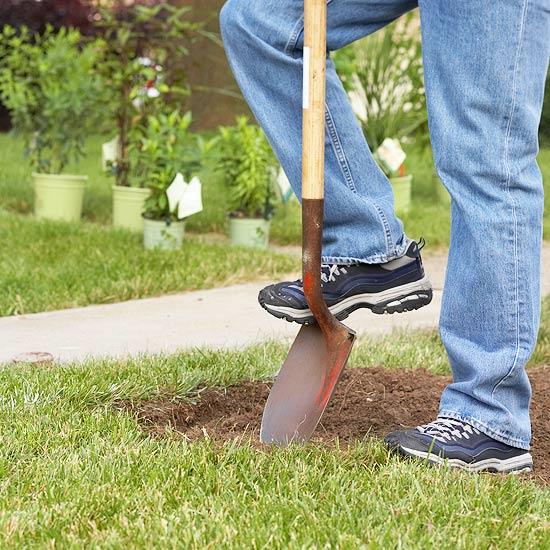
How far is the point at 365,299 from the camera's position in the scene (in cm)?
262

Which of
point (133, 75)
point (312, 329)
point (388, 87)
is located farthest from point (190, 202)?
point (388, 87)

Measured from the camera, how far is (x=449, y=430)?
7.86ft

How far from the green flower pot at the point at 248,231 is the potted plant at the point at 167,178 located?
12.9 inches

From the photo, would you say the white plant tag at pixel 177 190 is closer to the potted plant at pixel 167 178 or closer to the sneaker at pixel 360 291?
the potted plant at pixel 167 178

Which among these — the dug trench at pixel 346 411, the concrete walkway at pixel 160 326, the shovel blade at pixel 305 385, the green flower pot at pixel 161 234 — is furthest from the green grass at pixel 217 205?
the shovel blade at pixel 305 385

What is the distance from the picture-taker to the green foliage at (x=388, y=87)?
718 cm

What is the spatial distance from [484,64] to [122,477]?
109 cm

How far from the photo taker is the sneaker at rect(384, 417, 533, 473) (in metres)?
2.37

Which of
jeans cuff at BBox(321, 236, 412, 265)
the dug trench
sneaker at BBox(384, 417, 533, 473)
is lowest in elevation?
the dug trench

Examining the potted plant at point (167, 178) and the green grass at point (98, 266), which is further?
the potted plant at point (167, 178)

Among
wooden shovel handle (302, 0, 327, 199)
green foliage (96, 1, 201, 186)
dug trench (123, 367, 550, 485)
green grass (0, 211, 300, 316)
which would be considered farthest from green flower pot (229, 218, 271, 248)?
wooden shovel handle (302, 0, 327, 199)

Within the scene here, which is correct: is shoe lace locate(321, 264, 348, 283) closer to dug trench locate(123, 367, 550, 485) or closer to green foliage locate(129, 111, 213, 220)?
dug trench locate(123, 367, 550, 485)

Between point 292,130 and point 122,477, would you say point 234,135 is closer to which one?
point 292,130

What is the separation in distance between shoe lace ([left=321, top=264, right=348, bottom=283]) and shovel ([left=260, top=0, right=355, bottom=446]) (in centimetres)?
10
